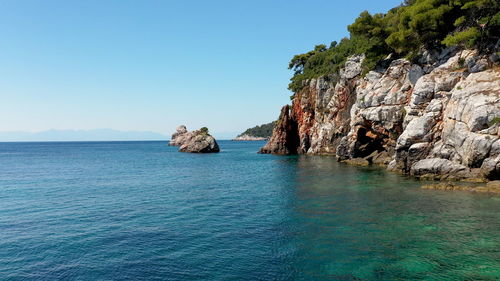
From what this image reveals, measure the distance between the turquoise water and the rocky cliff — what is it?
7.08 m

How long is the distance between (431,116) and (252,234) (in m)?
37.9

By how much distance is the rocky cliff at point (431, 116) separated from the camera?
41438 mm

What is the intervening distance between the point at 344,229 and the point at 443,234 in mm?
6839

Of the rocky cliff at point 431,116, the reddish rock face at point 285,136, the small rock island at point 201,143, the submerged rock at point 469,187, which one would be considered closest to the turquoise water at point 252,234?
the submerged rock at point 469,187

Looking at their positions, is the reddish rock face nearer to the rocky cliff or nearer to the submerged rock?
the rocky cliff

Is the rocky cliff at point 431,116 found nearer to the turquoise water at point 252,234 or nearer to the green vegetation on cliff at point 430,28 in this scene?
the green vegetation on cliff at point 430,28

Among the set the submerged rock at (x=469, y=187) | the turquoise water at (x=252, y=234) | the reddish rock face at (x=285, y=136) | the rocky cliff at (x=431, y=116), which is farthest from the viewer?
the reddish rock face at (x=285, y=136)

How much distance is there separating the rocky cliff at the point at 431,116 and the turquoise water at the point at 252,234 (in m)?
7.08

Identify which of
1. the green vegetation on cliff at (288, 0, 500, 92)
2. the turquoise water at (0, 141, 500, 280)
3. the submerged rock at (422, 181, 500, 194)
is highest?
the green vegetation on cliff at (288, 0, 500, 92)

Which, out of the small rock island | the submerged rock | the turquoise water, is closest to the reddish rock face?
the small rock island

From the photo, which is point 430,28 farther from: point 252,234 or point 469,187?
point 252,234

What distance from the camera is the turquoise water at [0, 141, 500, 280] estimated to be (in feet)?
60.2

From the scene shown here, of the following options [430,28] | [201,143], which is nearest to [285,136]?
[201,143]

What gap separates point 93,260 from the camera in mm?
20031
